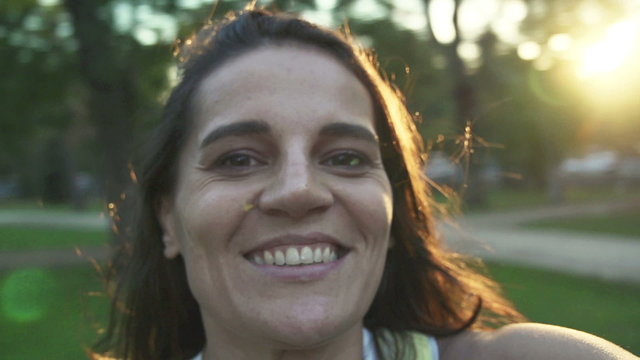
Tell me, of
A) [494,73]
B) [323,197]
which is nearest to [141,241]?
[323,197]

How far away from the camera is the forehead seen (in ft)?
5.59

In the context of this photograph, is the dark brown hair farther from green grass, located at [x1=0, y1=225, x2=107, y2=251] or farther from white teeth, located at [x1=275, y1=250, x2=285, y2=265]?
green grass, located at [x1=0, y1=225, x2=107, y2=251]

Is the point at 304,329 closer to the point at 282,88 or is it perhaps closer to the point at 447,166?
the point at 282,88

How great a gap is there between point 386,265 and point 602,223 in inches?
526

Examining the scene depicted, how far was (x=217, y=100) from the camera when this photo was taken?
179cm

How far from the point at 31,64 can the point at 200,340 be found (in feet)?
30.5

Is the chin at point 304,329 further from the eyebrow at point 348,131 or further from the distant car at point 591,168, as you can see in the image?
the distant car at point 591,168

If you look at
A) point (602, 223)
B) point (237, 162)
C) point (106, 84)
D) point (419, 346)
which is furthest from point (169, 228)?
point (602, 223)

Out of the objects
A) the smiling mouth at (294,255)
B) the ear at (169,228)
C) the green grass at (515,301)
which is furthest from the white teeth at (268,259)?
the green grass at (515,301)

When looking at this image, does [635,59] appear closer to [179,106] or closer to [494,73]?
[494,73]

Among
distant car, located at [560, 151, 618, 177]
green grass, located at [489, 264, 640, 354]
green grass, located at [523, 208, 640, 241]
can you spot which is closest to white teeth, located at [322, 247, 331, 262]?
green grass, located at [489, 264, 640, 354]

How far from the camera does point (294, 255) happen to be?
161 cm

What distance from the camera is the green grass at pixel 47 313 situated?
5.81 meters

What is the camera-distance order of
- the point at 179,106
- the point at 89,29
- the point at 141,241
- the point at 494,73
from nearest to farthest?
the point at 179,106
the point at 141,241
the point at 89,29
the point at 494,73
